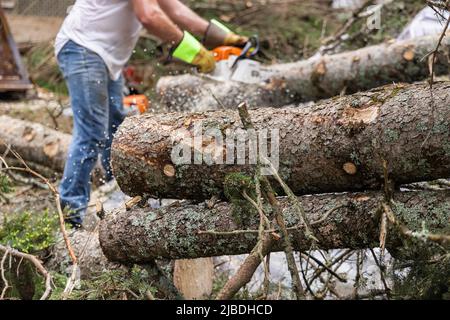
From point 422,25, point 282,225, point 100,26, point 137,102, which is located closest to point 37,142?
point 137,102

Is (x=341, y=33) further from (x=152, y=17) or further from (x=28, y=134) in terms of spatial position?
(x=28, y=134)

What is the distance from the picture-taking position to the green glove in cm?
390

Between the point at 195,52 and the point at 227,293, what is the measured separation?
2205mm

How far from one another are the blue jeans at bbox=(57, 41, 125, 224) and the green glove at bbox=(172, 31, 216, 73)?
453mm

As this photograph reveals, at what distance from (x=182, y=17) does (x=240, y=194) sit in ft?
7.10

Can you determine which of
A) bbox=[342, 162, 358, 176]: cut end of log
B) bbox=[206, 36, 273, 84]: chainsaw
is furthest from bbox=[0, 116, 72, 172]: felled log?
bbox=[342, 162, 358, 176]: cut end of log

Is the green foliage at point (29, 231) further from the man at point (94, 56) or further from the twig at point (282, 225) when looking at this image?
the twig at point (282, 225)

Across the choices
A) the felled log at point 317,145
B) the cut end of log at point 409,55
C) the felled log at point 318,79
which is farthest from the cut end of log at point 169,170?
the cut end of log at point 409,55

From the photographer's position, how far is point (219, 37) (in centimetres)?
437

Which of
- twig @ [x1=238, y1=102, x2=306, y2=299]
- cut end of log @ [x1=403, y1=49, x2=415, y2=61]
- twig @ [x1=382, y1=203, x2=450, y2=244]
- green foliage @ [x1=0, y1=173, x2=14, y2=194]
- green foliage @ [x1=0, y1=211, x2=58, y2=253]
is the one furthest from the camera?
cut end of log @ [x1=403, y1=49, x2=415, y2=61]

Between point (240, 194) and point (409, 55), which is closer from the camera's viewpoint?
point (240, 194)

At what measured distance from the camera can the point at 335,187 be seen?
239cm

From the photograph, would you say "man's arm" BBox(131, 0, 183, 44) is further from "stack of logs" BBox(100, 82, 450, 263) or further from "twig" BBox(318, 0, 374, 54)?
"twig" BBox(318, 0, 374, 54)

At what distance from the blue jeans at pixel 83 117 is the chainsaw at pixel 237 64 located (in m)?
0.82
